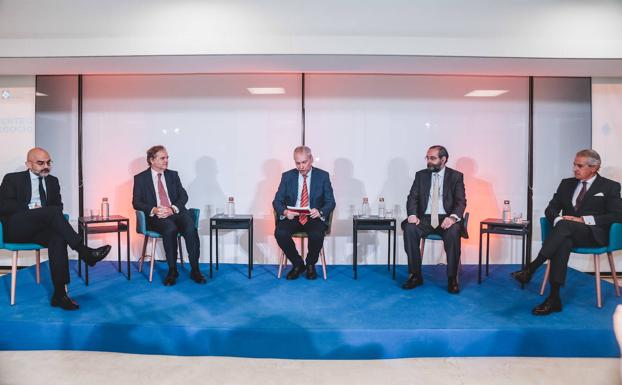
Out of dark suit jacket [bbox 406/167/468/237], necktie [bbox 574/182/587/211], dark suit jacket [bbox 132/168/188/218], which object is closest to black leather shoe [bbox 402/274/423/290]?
dark suit jacket [bbox 406/167/468/237]

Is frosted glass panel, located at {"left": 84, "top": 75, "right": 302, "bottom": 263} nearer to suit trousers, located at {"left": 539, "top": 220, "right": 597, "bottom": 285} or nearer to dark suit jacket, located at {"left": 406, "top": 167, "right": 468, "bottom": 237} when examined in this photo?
dark suit jacket, located at {"left": 406, "top": 167, "right": 468, "bottom": 237}

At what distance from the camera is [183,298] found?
393 cm

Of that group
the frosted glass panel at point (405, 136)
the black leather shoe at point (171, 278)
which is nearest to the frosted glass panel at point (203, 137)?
the frosted glass panel at point (405, 136)

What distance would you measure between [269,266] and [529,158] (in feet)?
11.2

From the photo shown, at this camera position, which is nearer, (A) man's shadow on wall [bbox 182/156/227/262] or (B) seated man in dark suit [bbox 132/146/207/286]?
(B) seated man in dark suit [bbox 132/146/207/286]

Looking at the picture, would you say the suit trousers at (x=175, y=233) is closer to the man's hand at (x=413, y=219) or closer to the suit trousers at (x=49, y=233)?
the suit trousers at (x=49, y=233)

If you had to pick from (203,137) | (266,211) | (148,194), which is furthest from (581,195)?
(148,194)

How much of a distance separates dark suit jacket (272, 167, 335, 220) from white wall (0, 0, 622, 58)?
4.27 ft

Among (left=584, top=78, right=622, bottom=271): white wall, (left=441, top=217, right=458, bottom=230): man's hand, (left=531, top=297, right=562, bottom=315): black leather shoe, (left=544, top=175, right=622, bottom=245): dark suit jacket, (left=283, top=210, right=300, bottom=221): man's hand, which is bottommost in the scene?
(left=531, top=297, right=562, bottom=315): black leather shoe

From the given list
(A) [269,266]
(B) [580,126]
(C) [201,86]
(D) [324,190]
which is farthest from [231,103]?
(B) [580,126]

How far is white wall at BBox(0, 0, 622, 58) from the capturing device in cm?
413

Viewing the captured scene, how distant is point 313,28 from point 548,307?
3.17 meters

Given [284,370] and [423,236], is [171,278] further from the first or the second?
[423,236]

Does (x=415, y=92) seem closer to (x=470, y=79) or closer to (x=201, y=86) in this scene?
(x=470, y=79)
